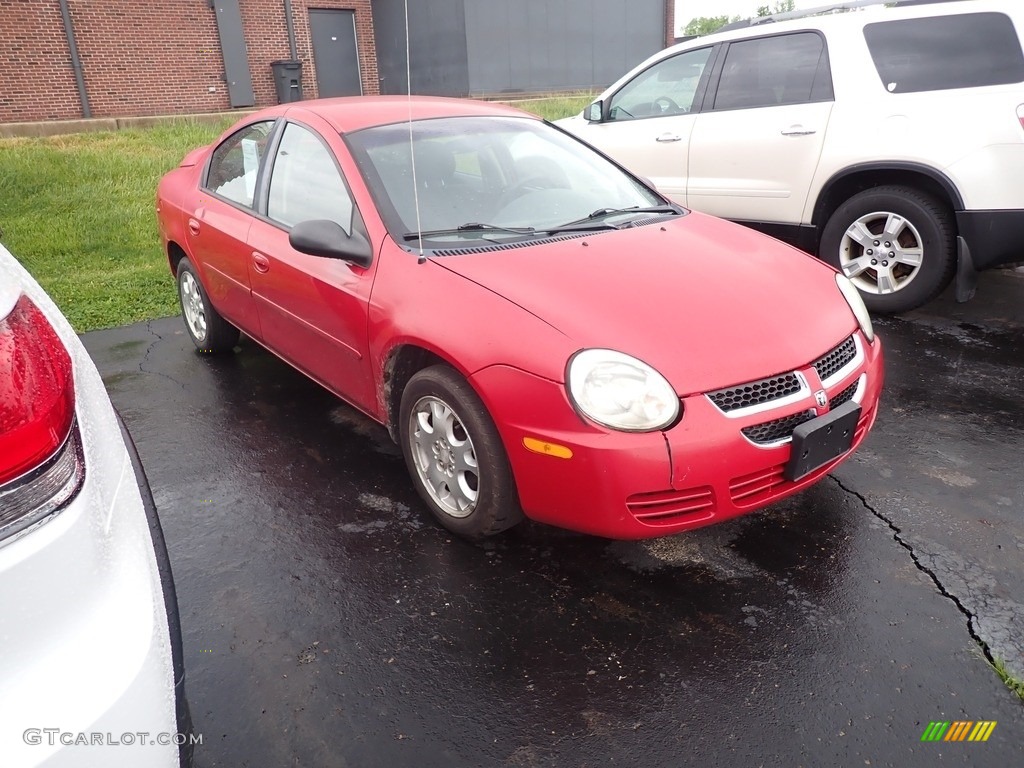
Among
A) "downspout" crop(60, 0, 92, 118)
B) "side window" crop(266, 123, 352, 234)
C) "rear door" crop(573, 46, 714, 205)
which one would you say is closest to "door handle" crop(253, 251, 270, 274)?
"side window" crop(266, 123, 352, 234)

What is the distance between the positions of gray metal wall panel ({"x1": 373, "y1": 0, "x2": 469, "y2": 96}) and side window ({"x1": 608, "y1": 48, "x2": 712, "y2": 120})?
13.3 m

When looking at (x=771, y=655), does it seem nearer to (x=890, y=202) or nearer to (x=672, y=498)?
(x=672, y=498)

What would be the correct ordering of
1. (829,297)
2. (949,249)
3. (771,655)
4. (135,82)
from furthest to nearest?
(135,82) → (949,249) → (829,297) → (771,655)

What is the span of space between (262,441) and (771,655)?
2.63m

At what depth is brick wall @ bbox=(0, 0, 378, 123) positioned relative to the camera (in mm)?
14539

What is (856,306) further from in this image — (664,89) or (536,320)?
(664,89)

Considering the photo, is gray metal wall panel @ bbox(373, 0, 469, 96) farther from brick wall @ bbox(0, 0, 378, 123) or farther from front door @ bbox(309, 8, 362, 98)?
brick wall @ bbox(0, 0, 378, 123)

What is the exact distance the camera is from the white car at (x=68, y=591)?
43.8 inches

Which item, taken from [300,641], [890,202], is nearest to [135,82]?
[890,202]

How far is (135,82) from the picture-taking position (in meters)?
15.9

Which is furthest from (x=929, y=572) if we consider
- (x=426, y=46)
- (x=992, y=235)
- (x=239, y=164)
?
(x=426, y=46)

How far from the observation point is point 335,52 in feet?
62.8

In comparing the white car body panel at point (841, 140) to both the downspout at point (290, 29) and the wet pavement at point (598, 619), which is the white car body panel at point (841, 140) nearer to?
the wet pavement at point (598, 619)

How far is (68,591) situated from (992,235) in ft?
17.0
